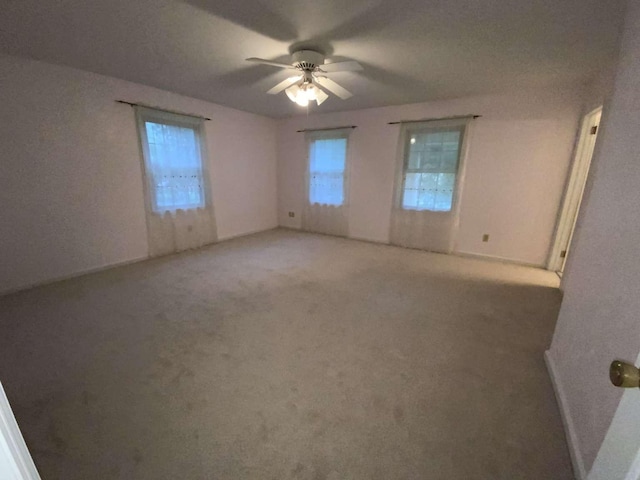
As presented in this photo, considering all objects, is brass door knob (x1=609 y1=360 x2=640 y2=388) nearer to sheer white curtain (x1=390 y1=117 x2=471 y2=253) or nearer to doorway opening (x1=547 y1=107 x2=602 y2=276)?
doorway opening (x1=547 y1=107 x2=602 y2=276)

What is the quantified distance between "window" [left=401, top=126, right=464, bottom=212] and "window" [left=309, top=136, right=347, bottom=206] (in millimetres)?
1123

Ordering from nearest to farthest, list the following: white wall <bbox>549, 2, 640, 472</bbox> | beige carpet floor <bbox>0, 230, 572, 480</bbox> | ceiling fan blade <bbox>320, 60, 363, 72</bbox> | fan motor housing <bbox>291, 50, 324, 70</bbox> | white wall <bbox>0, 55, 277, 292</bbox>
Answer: white wall <bbox>549, 2, 640, 472</bbox> < beige carpet floor <bbox>0, 230, 572, 480</bbox> < ceiling fan blade <bbox>320, 60, 363, 72</bbox> < fan motor housing <bbox>291, 50, 324, 70</bbox> < white wall <bbox>0, 55, 277, 292</bbox>

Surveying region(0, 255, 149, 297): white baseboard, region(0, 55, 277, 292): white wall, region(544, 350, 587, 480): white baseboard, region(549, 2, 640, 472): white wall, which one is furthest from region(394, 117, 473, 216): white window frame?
region(0, 255, 149, 297): white baseboard

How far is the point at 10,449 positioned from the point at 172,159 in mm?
3900

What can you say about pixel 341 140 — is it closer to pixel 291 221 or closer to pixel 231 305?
pixel 291 221

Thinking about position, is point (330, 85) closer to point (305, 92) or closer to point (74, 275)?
point (305, 92)

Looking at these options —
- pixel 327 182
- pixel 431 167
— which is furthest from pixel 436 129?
pixel 327 182

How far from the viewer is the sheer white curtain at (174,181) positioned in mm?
3496

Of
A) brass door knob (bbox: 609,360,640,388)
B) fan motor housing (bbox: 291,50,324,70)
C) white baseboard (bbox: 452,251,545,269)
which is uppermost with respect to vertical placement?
fan motor housing (bbox: 291,50,324,70)

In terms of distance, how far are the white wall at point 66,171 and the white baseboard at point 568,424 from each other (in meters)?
4.36

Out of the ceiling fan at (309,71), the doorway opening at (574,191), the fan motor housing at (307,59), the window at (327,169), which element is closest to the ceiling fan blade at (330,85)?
the ceiling fan at (309,71)

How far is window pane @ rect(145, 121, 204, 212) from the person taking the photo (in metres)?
3.53

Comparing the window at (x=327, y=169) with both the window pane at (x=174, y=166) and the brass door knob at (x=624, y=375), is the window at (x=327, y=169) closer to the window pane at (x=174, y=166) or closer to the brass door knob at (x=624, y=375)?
the window pane at (x=174, y=166)

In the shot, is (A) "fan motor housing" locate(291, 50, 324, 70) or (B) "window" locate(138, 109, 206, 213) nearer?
(A) "fan motor housing" locate(291, 50, 324, 70)
